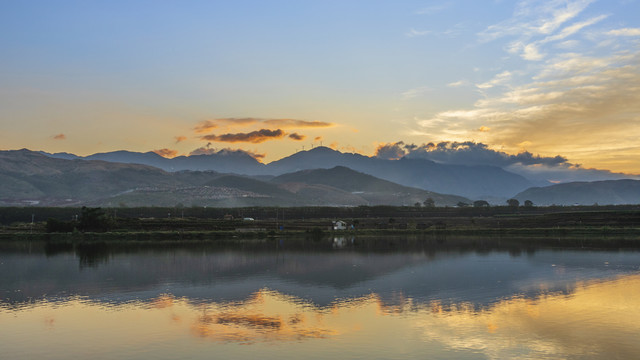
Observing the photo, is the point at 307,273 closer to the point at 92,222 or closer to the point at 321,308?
the point at 321,308

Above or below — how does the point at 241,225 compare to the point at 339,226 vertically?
above

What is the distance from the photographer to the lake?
2706cm

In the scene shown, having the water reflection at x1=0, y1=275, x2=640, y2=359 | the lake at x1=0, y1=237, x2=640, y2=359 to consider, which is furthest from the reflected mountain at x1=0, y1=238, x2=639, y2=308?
the water reflection at x1=0, y1=275, x2=640, y2=359

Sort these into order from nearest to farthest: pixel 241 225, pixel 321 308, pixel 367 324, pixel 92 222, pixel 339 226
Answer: pixel 367 324, pixel 321 308, pixel 92 222, pixel 241 225, pixel 339 226

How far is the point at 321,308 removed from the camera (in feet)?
123

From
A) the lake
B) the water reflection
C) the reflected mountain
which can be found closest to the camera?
the lake

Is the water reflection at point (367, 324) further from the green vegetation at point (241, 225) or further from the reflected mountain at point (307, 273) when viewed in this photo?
the green vegetation at point (241, 225)

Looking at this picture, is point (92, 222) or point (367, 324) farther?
point (92, 222)

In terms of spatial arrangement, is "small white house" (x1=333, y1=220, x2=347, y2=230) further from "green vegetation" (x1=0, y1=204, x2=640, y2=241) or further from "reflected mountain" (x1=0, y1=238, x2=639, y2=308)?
"reflected mountain" (x1=0, y1=238, x2=639, y2=308)

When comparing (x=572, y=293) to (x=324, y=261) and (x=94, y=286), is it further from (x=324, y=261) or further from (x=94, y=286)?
(x=94, y=286)

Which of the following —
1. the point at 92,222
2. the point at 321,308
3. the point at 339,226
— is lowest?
the point at 321,308

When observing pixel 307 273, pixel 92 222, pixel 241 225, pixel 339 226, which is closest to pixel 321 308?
pixel 307 273

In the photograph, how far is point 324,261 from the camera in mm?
68188

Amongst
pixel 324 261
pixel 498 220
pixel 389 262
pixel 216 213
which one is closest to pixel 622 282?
pixel 389 262
